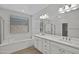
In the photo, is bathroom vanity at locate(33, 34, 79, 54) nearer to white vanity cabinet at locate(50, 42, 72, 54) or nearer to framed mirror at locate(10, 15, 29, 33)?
white vanity cabinet at locate(50, 42, 72, 54)

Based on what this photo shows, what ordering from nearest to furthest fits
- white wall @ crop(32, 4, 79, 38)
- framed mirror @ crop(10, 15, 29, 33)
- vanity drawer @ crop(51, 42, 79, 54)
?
vanity drawer @ crop(51, 42, 79, 54) → white wall @ crop(32, 4, 79, 38) → framed mirror @ crop(10, 15, 29, 33)

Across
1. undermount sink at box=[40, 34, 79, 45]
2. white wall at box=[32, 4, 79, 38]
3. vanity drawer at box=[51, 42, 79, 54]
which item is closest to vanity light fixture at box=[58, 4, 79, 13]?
white wall at box=[32, 4, 79, 38]

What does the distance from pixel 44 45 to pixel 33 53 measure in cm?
25

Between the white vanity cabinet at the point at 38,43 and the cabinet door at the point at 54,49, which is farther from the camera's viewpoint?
the white vanity cabinet at the point at 38,43

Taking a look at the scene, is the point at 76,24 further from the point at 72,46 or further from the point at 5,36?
the point at 5,36

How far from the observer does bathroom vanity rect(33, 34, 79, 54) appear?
1.32 metres

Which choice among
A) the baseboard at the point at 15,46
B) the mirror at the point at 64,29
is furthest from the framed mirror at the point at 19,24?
the mirror at the point at 64,29

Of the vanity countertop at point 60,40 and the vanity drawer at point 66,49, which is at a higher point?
the vanity countertop at point 60,40

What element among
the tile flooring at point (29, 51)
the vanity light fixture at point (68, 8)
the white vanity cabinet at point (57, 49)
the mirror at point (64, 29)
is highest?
the vanity light fixture at point (68, 8)

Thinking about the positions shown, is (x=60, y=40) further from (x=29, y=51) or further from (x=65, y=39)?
(x=29, y=51)

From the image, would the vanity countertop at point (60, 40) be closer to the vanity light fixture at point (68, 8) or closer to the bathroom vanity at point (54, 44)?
the bathroom vanity at point (54, 44)

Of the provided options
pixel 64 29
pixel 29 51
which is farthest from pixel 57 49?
pixel 29 51

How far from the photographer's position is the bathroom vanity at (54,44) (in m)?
1.32

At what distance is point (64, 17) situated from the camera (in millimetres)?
1470
